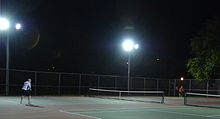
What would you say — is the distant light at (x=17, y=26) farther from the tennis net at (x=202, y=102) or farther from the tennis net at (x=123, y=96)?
the tennis net at (x=202, y=102)

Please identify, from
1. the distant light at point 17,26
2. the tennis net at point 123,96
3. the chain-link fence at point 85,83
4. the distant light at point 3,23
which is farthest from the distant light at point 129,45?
the distant light at point 3,23

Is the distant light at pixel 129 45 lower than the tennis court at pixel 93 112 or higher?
higher

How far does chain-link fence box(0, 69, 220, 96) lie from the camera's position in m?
34.7

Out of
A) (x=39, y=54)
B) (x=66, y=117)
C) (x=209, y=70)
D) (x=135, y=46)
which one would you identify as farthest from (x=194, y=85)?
(x=66, y=117)

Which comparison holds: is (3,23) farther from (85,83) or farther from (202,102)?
(202,102)

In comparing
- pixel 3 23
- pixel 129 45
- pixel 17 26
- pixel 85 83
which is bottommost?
pixel 85 83

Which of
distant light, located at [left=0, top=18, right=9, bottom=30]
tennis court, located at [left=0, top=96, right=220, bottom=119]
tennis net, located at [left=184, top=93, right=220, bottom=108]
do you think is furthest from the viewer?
distant light, located at [left=0, top=18, right=9, bottom=30]

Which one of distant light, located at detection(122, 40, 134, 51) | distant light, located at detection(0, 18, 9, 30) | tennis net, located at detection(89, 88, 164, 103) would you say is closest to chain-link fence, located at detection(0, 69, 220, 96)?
tennis net, located at detection(89, 88, 164, 103)

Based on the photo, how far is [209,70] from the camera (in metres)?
41.4

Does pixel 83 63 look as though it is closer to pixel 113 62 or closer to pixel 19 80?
pixel 113 62

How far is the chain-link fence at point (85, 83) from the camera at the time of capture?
114ft

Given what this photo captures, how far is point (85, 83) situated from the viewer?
3700cm

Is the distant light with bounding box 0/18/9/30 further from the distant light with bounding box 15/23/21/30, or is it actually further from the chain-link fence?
the chain-link fence

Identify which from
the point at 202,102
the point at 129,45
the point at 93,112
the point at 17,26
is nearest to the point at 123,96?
the point at 129,45
